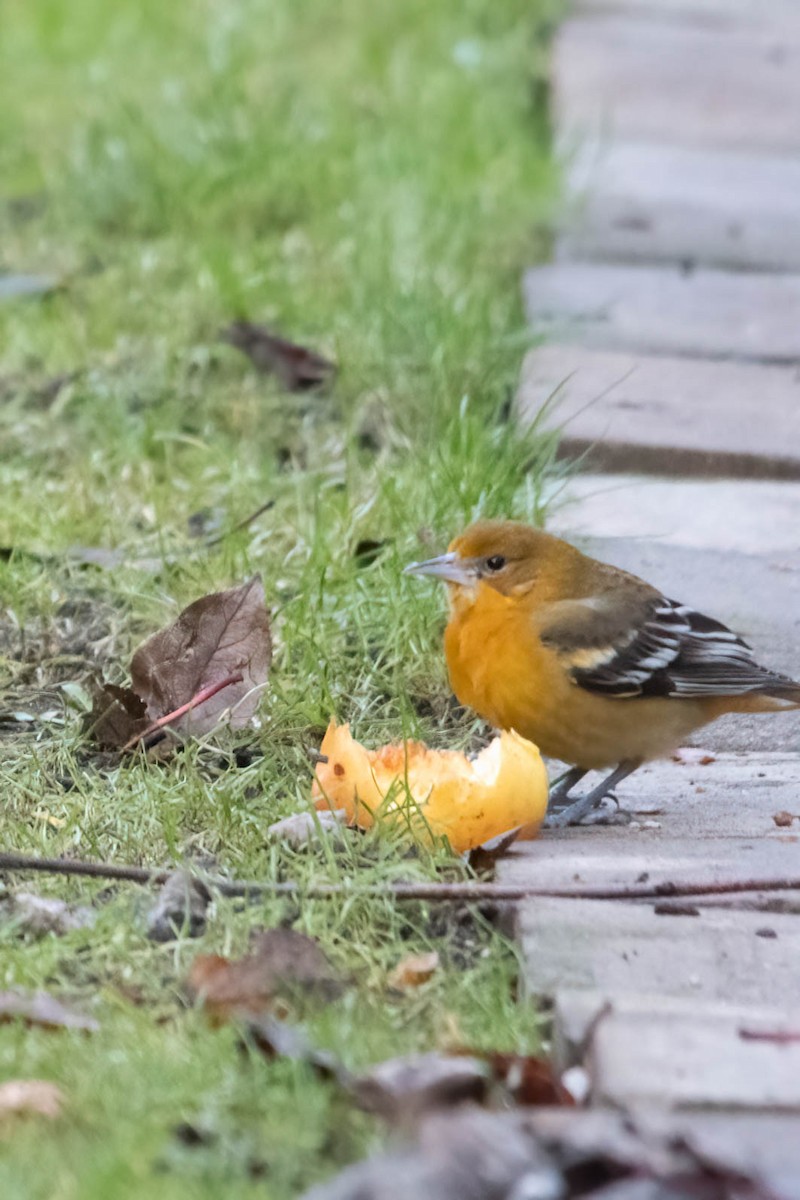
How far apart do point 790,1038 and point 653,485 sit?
109 inches

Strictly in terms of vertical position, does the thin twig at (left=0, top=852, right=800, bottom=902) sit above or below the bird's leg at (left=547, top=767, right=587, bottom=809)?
above

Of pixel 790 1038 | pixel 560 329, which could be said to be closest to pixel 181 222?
pixel 560 329

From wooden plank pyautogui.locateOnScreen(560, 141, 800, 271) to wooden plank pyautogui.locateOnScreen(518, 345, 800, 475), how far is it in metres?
1.27

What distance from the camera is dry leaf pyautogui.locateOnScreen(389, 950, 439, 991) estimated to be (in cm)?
282

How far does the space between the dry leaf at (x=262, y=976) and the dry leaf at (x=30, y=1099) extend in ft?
1.18

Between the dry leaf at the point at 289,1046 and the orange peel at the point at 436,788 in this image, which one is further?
the orange peel at the point at 436,788

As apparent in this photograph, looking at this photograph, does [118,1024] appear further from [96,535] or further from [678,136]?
[678,136]

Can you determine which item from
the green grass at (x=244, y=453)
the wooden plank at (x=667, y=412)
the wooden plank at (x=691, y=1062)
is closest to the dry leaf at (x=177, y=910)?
the green grass at (x=244, y=453)

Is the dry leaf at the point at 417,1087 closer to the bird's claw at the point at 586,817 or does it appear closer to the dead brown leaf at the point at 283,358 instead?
the bird's claw at the point at 586,817

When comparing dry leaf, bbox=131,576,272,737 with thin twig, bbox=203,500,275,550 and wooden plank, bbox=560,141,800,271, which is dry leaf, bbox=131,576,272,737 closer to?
thin twig, bbox=203,500,275,550

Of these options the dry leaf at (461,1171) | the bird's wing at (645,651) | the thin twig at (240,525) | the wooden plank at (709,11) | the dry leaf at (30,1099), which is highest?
the dry leaf at (461,1171)

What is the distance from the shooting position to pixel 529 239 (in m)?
6.90

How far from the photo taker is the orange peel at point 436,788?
321 cm

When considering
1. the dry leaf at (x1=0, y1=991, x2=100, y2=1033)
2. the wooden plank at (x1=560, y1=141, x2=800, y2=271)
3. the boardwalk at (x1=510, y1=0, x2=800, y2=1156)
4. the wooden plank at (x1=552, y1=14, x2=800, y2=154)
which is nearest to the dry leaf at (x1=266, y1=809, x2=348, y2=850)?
the boardwalk at (x1=510, y1=0, x2=800, y2=1156)
